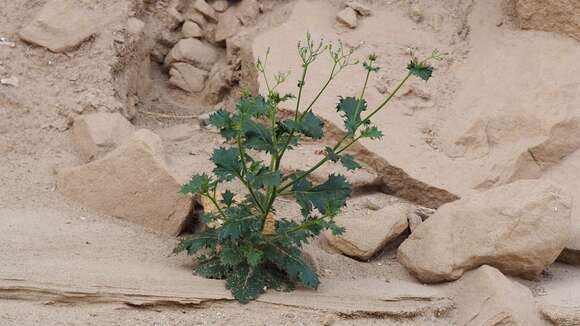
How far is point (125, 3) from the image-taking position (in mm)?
5984

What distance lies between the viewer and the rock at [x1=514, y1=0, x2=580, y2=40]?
Answer: 5.85m

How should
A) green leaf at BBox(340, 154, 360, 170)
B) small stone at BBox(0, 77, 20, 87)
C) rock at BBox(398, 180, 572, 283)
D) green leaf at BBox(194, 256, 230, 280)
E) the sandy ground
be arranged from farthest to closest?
1. small stone at BBox(0, 77, 20, 87)
2. rock at BBox(398, 180, 572, 283)
3. green leaf at BBox(194, 256, 230, 280)
4. green leaf at BBox(340, 154, 360, 170)
5. the sandy ground

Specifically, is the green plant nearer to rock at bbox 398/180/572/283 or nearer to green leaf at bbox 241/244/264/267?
green leaf at bbox 241/244/264/267

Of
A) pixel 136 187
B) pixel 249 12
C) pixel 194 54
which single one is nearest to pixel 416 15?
pixel 249 12

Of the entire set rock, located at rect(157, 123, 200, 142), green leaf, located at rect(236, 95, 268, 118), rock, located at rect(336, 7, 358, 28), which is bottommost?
rock, located at rect(157, 123, 200, 142)

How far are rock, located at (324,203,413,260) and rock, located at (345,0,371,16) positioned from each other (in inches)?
69.9

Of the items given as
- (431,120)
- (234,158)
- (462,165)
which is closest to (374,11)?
(431,120)

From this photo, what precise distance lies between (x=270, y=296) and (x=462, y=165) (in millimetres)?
1773

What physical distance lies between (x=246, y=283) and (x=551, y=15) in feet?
9.79

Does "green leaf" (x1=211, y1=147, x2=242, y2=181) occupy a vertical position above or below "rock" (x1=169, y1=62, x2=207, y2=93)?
above

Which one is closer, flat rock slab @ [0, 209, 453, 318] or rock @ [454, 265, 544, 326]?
flat rock slab @ [0, 209, 453, 318]

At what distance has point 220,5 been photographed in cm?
634

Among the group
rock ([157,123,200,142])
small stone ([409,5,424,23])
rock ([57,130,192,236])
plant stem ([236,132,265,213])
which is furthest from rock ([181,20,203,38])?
plant stem ([236,132,265,213])

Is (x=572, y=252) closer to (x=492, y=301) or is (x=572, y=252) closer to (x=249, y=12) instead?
(x=492, y=301)
